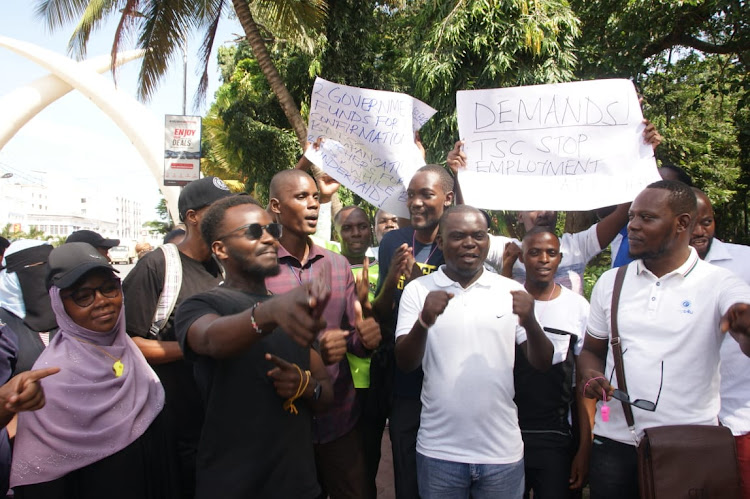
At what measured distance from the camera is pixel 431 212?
3254 mm

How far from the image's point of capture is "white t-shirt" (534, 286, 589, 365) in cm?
296

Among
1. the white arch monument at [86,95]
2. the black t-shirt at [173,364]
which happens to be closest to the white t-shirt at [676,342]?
the black t-shirt at [173,364]

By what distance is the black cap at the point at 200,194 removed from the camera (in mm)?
2979

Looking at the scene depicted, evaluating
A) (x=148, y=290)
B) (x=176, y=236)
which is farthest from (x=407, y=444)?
(x=176, y=236)

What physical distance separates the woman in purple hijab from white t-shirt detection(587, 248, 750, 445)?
2069 mm

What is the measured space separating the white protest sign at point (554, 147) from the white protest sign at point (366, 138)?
457 mm

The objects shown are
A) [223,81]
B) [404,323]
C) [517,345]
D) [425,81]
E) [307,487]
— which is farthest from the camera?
[223,81]

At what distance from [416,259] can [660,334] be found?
132 centimetres

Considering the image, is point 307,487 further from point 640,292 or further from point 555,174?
point 555,174

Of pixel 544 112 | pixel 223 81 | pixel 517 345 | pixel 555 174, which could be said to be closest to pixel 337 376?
pixel 517 345

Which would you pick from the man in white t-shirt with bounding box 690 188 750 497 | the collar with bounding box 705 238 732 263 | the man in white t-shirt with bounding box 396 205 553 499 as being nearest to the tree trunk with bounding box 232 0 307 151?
the man in white t-shirt with bounding box 396 205 553 499

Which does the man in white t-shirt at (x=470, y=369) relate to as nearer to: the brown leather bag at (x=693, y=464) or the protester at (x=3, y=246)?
the brown leather bag at (x=693, y=464)

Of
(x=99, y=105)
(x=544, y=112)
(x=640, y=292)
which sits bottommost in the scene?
(x=640, y=292)

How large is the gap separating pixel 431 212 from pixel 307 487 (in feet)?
5.54
